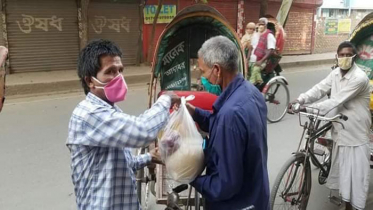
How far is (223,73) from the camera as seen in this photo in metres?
1.99

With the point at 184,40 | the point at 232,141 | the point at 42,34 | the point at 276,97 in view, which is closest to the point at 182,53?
the point at 184,40

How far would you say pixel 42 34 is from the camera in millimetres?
11297

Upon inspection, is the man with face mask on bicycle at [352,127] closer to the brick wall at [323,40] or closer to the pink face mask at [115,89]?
the pink face mask at [115,89]

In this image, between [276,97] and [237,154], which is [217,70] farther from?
[276,97]

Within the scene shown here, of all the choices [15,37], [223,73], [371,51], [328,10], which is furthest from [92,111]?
[328,10]

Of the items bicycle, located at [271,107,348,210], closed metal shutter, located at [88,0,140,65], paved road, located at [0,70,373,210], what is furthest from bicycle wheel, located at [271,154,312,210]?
closed metal shutter, located at [88,0,140,65]

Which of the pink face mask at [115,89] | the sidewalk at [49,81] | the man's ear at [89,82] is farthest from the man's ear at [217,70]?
the sidewalk at [49,81]

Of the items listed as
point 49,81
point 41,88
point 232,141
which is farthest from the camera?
point 49,81

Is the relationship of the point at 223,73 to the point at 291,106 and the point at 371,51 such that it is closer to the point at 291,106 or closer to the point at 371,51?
the point at 291,106

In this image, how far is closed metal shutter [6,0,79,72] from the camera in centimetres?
1077

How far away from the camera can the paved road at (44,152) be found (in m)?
3.98

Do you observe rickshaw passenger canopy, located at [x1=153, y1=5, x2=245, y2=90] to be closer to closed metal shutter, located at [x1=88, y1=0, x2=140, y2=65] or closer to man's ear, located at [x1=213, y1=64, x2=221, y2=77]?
man's ear, located at [x1=213, y1=64, x2=221, y2=77]

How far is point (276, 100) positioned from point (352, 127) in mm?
3836

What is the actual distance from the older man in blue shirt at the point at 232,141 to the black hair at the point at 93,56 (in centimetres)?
46
